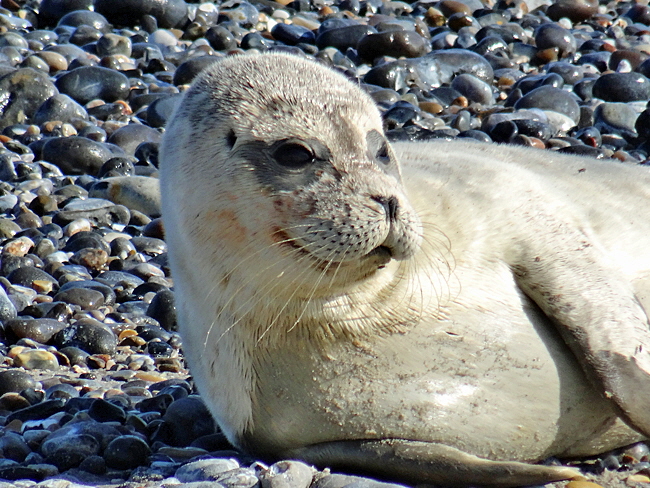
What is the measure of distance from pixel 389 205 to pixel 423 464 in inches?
34.5

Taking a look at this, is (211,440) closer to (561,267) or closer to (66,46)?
(561,267)

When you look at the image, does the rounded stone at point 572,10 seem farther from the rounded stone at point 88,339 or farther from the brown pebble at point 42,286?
Result: the rounded stone at point 88,339

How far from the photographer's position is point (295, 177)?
304cm

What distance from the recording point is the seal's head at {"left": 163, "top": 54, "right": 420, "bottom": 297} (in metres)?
2.92

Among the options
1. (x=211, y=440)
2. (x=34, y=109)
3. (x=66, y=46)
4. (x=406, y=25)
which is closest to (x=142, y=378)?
(x=211, y=440)

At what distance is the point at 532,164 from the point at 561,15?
9454 millimetres

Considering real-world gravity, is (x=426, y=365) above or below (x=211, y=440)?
above

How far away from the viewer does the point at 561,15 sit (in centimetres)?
1322

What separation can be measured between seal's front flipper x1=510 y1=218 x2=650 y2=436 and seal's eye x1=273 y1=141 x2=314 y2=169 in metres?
0.94

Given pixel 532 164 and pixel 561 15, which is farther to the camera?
pixel 561 15

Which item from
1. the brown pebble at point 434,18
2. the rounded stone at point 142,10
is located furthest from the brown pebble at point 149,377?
the brown pebble at point 434,18

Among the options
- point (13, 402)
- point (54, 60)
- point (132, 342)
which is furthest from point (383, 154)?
point (54, 60)

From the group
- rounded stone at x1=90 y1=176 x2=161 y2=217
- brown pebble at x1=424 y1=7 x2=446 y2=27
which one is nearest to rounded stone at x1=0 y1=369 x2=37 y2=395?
rounded stone at x1=90 y1=176 x2=161 y2=217

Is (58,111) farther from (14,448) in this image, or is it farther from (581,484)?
(581,484)
